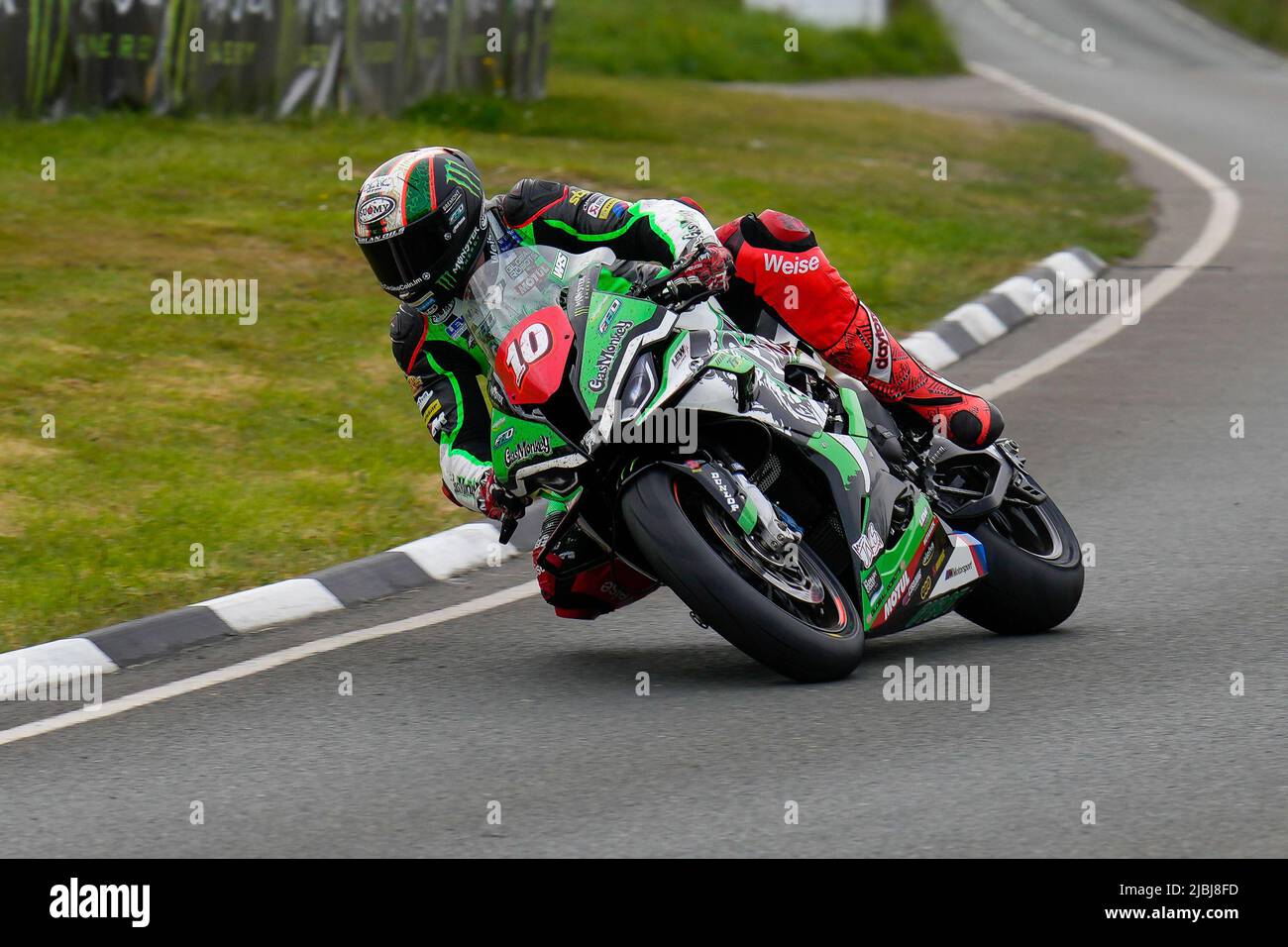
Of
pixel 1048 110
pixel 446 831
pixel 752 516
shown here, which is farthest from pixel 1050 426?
pixel 1048 110

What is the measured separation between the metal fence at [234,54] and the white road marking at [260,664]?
10.2 meters

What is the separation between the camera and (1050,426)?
9.93 meters

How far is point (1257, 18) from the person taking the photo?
39.3 metres

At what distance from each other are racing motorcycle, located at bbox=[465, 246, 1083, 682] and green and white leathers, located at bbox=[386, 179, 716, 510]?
78 millimetres

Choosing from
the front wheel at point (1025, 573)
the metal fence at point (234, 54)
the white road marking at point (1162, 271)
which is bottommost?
the front wheel at point (1025, 573)

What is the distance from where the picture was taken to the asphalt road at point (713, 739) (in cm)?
501

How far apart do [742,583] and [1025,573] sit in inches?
55.1

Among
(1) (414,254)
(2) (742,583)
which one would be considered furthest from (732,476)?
(1) (414,254)

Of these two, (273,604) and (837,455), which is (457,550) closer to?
(273,604)

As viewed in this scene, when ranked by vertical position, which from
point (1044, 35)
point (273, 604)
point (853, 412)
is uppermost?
point (1044, 35)

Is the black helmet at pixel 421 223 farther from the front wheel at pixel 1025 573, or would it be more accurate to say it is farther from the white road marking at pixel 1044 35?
the white road marking at pixel 1044 35

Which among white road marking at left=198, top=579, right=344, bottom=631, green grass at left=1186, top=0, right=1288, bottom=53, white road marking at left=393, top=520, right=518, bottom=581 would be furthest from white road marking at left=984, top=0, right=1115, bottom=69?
white road marking at left=198, top=579, right=344, bottom=631

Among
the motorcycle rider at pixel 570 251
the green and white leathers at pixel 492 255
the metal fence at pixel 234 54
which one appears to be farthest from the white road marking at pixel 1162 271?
the metal fence at pixel 234 54
